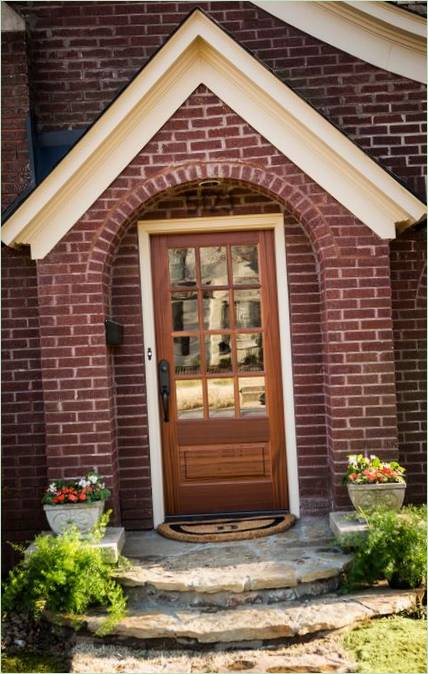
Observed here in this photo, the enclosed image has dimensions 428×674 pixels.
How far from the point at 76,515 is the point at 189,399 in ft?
4.68

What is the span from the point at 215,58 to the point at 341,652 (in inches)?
164

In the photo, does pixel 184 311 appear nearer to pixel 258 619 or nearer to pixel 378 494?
pixel 378 494

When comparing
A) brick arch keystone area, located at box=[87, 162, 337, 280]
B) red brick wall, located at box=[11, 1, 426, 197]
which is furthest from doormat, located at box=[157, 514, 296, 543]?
red brick wall, located at box=[11, 1, 426, 197]

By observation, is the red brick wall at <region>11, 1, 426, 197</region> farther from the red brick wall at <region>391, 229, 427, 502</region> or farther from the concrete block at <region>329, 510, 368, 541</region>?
the concrete block at <region>329, 510, 368, 541</region>

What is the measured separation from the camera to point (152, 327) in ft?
19.1

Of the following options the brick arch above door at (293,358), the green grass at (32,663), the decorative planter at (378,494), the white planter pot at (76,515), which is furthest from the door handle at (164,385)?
the green grass at (32,663)

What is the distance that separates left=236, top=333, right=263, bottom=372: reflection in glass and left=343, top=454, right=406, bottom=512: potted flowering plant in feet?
4.14

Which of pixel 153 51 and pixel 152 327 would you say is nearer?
pixel 152 327

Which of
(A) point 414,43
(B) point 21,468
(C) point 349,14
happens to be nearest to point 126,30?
(C) point 349,14

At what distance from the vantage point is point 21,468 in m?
5.77

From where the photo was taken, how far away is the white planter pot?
16.3 feet

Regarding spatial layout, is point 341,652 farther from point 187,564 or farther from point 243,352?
point 243,352

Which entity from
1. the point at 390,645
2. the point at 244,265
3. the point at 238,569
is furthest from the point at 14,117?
the point at 390,645

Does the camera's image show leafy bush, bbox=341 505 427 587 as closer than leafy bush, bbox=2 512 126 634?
No
